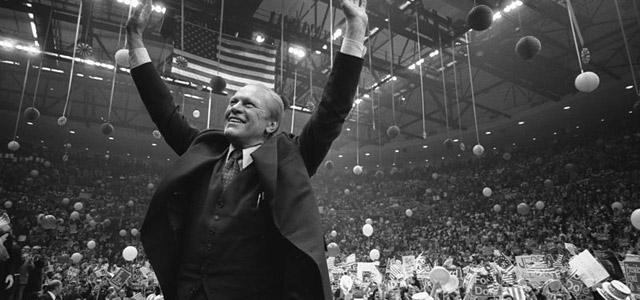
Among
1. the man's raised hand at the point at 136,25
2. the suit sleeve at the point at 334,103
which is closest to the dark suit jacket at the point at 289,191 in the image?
the suit sleeve at the point at 334,103

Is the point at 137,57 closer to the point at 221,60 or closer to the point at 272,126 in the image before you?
the point at 272,126

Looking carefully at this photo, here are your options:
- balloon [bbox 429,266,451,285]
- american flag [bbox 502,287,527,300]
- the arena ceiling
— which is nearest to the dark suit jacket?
american flag [bbox 502,287,527,300]

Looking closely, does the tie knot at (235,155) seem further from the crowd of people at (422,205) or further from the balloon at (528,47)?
the crowd of people at (422,205)

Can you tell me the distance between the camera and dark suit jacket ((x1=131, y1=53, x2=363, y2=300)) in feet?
3.43

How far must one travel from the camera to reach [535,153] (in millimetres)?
21781

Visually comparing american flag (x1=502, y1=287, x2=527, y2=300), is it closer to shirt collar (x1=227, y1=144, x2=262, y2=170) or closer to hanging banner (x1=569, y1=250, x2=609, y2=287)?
hanging banner (x1=569, y1=250, x2=609, y2=287)

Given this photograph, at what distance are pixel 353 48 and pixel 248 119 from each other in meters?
0.45

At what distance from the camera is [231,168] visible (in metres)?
1.33

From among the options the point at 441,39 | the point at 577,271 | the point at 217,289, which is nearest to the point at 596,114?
the point at 441,39

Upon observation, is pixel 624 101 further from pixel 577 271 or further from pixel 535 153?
pixel 577 271

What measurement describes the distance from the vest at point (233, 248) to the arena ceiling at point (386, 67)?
6.95m

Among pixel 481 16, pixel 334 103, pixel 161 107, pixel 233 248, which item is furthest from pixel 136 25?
pixel 481 16

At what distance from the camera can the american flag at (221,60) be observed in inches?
302

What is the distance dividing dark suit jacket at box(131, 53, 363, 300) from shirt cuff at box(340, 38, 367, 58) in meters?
0.02
